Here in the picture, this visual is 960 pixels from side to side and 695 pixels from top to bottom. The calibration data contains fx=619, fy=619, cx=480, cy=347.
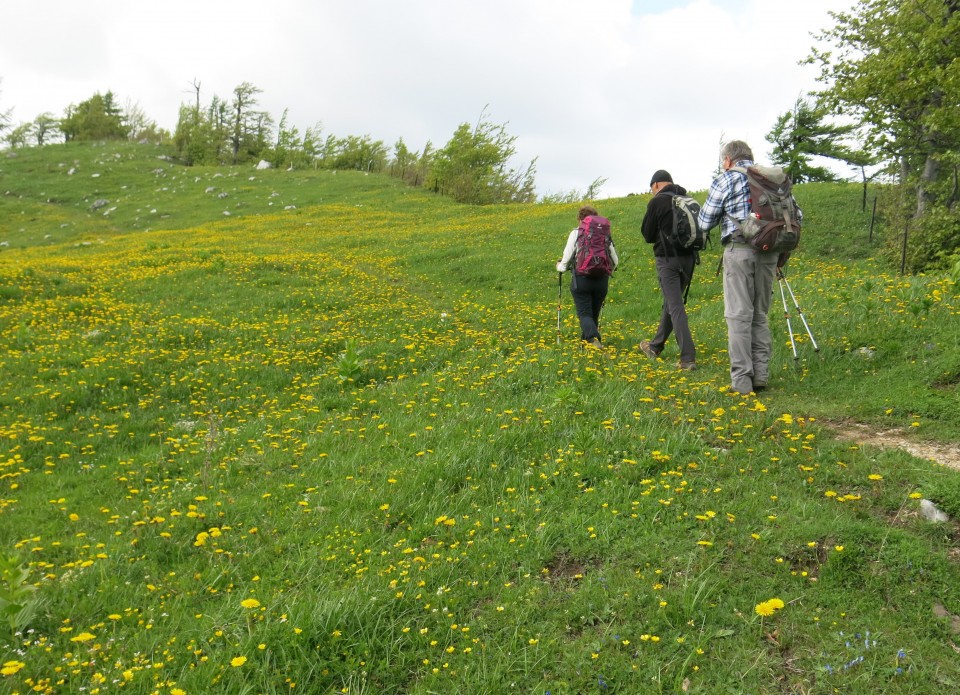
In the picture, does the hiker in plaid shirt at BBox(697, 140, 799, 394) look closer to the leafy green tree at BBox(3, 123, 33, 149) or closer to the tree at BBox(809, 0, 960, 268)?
the tree at BBox(809, 0, 960, 268)

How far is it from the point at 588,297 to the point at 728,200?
342 centimetres

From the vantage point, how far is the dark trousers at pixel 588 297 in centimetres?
1044

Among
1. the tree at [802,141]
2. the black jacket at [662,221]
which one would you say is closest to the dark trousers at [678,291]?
the black jacket at [662,221]

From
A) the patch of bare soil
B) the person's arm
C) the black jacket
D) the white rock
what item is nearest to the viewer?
the white rock

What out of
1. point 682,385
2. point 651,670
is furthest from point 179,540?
point 682,385

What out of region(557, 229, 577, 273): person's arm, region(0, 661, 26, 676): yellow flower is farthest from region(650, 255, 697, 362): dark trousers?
region(0, 661, 26, 676): yellow flower

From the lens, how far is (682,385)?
7773 millimetres

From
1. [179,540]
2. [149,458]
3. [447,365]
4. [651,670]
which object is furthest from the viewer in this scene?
[447,365]

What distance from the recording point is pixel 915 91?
717 inches

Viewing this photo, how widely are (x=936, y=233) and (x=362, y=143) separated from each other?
55.4 metres

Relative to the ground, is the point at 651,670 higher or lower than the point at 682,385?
lower

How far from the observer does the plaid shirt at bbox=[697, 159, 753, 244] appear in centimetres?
743

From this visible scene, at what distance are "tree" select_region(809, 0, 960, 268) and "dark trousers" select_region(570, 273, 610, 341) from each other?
10.7 m

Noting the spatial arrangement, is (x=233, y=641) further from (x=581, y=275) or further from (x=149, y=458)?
(x=581, y=275)
